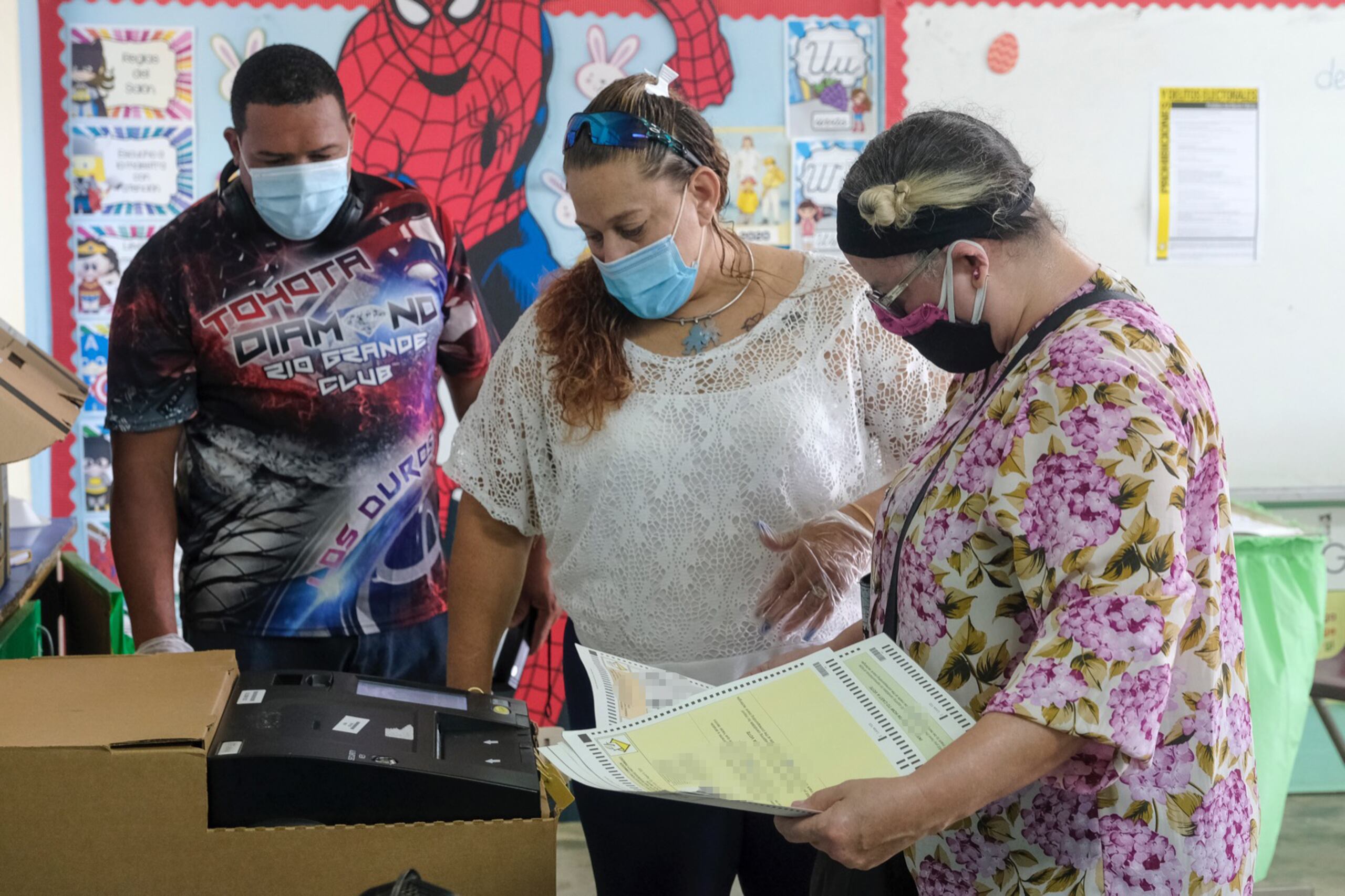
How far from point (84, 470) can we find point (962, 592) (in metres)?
2.51

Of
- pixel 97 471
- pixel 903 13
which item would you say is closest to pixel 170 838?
pixel 97 471

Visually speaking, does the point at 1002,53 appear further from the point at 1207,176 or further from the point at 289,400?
the point at 289,400

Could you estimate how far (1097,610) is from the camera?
0.87 m

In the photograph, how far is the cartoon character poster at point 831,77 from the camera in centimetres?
296

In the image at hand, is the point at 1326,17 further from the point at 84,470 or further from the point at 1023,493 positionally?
the point at 84,470

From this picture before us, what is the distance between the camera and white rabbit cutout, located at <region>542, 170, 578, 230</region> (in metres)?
2.95

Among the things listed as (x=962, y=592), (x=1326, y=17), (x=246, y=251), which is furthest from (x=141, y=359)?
(x=1326, y=17)

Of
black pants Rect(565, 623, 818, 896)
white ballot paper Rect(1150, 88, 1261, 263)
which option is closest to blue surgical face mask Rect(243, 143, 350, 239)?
black pants Rect(565, 623, 818, 896)

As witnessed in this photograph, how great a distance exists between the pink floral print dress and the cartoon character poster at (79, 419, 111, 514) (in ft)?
7.81

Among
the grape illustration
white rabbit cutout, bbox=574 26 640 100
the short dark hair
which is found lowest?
the short dark hair

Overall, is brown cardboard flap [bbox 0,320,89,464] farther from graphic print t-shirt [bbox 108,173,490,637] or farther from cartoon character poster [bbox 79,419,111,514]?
cartoon character poster [bbox 79,419,111,514]

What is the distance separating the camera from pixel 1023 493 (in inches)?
36.4

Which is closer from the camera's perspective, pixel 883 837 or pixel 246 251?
pixel 883 837

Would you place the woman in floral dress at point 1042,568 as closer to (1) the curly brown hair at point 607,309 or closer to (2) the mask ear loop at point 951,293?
(2) the mask ear loop at point 951,293
